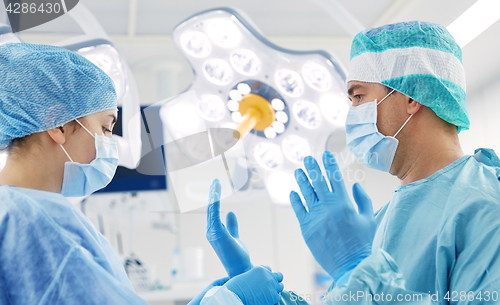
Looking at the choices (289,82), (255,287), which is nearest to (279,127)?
(289,82)

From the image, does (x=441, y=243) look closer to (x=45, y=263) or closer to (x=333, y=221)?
(x=333, y=221)

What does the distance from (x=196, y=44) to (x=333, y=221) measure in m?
0.73

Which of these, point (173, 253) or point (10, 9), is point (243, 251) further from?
point (173, 253)

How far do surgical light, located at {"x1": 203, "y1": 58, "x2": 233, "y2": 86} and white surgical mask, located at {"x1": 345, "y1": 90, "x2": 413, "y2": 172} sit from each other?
1.39 ft

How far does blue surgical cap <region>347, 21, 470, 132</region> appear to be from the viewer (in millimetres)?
1227

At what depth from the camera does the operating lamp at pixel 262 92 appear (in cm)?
127

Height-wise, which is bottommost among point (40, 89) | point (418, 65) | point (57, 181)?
point (57, 181)

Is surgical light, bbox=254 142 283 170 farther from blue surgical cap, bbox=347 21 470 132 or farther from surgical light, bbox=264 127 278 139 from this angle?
blue surgical cap, bbox=347 21 470 132

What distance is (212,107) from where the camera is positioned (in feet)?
4.38

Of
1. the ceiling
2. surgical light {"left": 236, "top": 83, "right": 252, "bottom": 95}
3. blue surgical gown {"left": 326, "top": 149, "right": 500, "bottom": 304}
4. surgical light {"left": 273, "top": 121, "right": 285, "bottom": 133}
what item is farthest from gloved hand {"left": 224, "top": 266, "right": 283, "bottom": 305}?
the ceiling

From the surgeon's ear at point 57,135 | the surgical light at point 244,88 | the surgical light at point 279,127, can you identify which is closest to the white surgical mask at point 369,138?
the surgical light at point 279,127

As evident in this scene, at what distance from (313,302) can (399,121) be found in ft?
2.20

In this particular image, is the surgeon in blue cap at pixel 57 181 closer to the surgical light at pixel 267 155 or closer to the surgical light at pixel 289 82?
the surgical light at pixel 267 155

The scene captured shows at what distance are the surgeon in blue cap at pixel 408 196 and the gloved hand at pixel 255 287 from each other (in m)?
0.12
